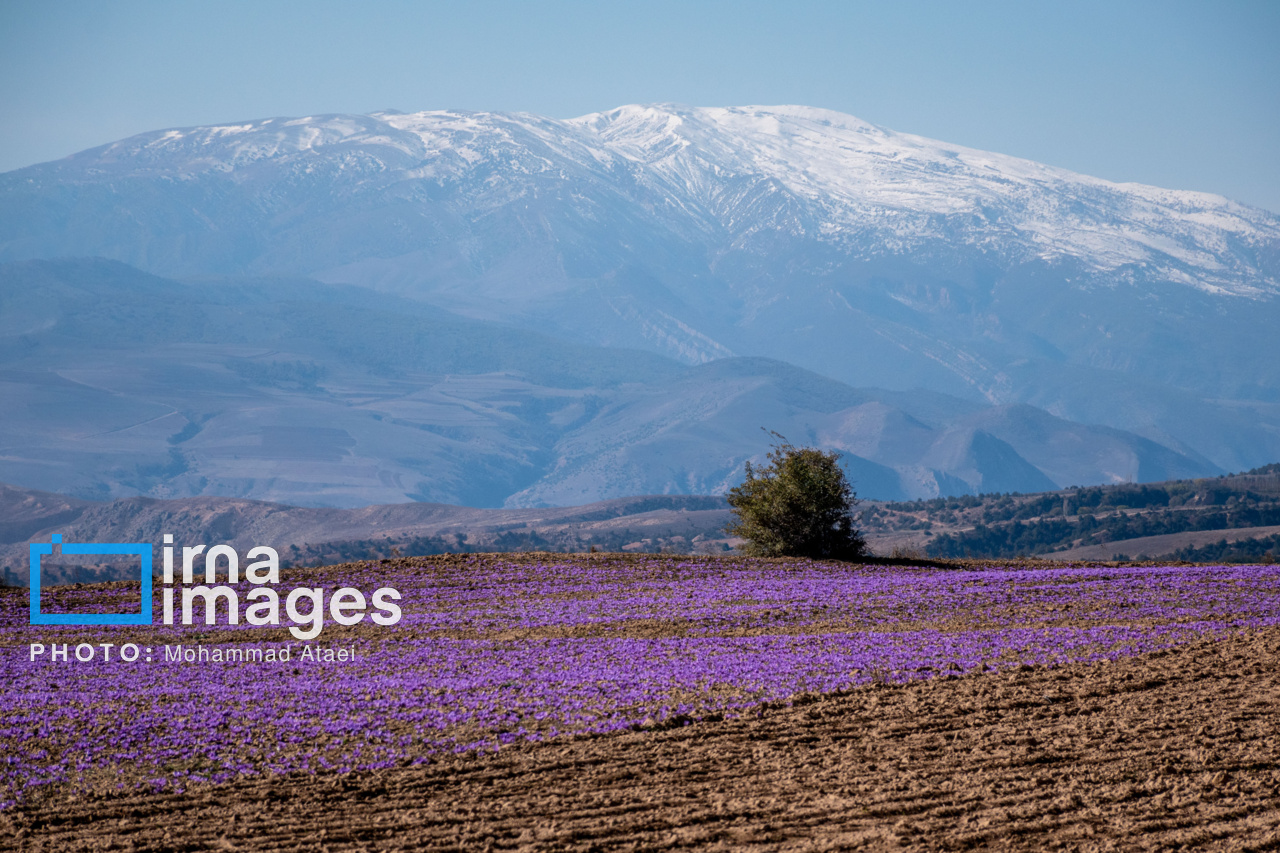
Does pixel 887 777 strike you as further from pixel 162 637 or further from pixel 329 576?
pixel 329 576

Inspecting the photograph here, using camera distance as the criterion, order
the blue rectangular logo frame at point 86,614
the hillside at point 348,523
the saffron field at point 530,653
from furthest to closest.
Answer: the hillside at point 348,523, the blue rectangular logo frame at point 86,614, the saffron field at point 530,653

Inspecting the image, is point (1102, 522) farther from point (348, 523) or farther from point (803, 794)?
point (803, 794)

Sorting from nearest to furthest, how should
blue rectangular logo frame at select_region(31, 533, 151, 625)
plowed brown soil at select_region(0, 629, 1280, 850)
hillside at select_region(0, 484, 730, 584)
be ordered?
1. plowed brown soil at select_region(0, 629, 1280, 850)
2. blue rectangular logo frame at select_region(31, 533, 151, 625)
3. hillside at select_region(0, 484, 730, 584)

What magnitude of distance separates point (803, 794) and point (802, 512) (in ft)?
78.3

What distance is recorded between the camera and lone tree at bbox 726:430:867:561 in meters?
35.6

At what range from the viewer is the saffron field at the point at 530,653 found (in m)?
14.4

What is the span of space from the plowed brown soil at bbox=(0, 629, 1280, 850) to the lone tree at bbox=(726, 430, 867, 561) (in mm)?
20037

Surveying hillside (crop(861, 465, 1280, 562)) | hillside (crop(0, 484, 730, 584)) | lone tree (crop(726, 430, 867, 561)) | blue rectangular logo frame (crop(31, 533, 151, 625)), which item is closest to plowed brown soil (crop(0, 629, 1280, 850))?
blue rectangular logo frame (crop(31, 533, 151, 625))

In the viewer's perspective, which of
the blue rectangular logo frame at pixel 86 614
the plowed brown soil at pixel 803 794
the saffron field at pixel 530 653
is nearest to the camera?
the plowed brown soil at pixel 803 794

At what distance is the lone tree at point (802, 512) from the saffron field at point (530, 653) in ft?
12.5
